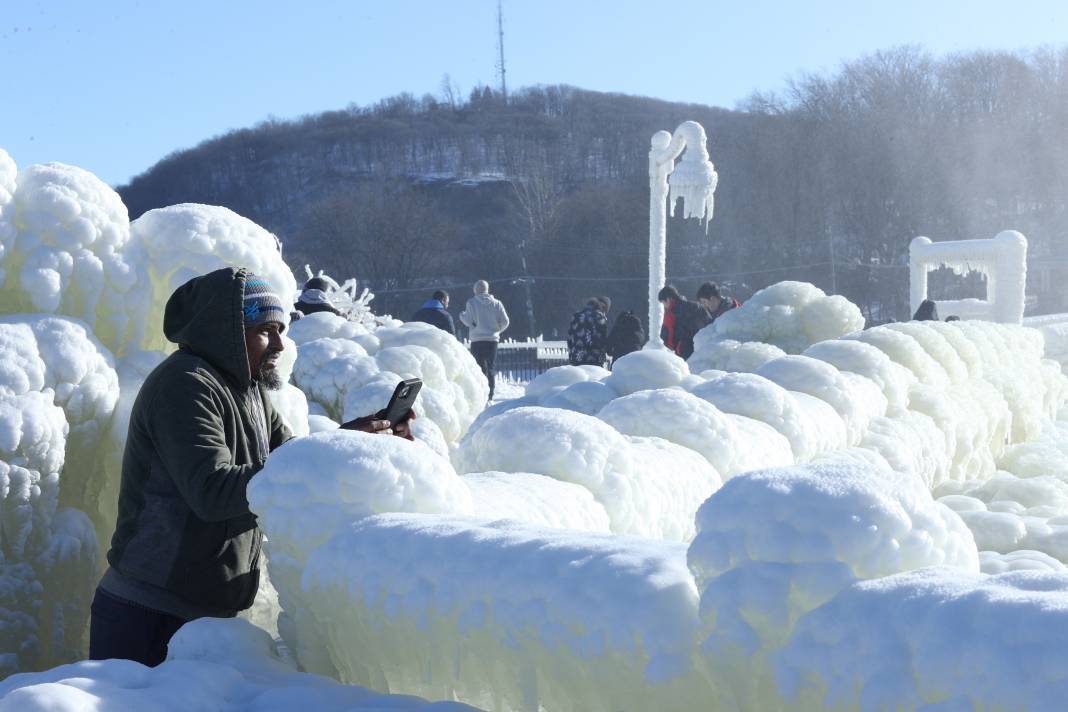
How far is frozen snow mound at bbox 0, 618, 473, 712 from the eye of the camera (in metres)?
1.59

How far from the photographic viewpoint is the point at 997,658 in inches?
50.4

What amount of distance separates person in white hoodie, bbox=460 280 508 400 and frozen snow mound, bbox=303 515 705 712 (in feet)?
34.5

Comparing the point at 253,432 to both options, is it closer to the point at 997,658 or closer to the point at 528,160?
the point at 997,658

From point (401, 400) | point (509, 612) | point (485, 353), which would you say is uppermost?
point (401, 400)

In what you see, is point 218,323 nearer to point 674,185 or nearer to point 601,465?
point 601,465

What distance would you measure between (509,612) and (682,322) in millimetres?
9138

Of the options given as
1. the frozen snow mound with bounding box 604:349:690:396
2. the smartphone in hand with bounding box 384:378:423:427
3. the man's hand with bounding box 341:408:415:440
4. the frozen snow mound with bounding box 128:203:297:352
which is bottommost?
the frozen snow mound with bounding box 604:349:690:396

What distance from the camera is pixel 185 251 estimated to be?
3049mm

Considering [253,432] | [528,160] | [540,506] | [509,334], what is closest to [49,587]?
[253,432]

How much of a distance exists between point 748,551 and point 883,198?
44.4 metres

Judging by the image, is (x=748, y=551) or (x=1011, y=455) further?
(x=1011, y=455)

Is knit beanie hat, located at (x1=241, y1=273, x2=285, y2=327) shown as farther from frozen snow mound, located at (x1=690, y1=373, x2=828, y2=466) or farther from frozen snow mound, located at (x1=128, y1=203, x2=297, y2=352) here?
frozen snow mound, located at (x1=690, y1=373, x2=828, y2=466)

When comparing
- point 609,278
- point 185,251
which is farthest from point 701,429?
point 609,278

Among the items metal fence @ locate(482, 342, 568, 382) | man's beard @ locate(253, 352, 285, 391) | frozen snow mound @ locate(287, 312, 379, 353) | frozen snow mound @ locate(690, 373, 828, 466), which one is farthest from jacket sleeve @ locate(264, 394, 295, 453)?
metal fence @ locate(482, 342, 568, 382)
